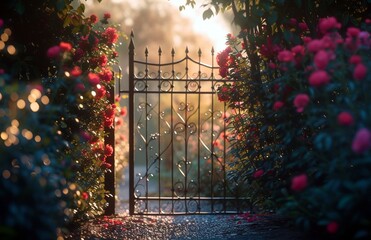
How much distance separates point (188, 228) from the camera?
24.0 ft

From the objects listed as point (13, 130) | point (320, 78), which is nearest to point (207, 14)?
point (320, 78)

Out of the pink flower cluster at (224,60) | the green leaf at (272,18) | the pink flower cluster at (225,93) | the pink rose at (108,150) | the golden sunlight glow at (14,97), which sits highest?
the green leaf at (272,18)

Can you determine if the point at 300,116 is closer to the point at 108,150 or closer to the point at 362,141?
the point at 362,141

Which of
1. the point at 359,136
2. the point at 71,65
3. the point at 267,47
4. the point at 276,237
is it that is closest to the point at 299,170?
the point at 276,237

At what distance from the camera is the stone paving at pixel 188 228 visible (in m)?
6.25

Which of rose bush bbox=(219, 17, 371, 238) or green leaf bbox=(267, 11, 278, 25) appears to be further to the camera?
green leaf bbox=(267, 11, 278, 25)

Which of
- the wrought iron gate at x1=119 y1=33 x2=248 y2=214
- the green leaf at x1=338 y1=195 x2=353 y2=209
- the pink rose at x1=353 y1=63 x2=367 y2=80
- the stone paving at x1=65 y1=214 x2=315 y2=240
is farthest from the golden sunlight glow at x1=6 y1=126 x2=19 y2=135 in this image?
the wrought iron gate at x1=119 y1=33 x2=248 y2=214

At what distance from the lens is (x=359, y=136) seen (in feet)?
11.2

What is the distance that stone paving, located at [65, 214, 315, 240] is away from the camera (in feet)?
20.5

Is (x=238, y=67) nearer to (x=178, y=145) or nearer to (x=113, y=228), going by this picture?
(x=113, y=228)

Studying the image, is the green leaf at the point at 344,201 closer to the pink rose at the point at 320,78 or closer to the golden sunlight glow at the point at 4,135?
the pink rose at the point at 320,78

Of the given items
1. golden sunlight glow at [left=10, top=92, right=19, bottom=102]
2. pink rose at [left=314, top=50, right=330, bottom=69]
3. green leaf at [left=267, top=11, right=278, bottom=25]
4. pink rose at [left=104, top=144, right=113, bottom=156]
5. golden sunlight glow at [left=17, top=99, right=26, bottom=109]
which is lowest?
golden sunlight glow at [left=17, top=99, right=26, bottom=109]

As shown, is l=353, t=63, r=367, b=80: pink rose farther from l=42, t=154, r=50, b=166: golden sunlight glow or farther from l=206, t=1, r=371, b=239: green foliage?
l=42, t=154, r=50, b=166: golden sunlight glow

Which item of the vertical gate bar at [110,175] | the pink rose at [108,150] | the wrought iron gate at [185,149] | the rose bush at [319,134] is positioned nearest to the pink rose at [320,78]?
the rose bush at [319,134]
